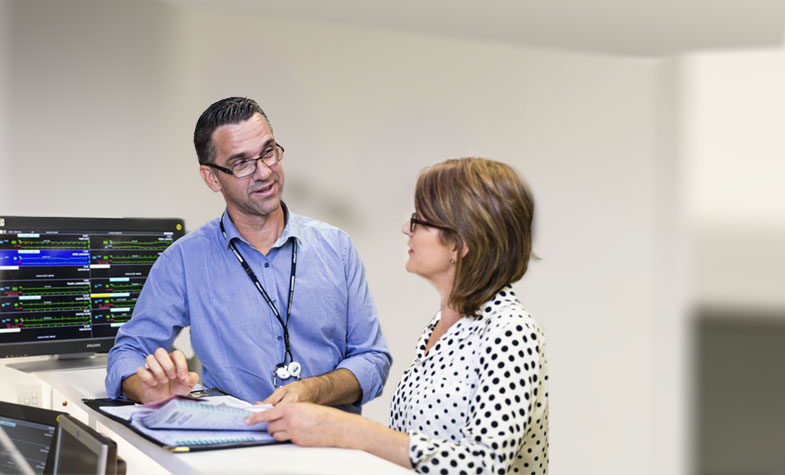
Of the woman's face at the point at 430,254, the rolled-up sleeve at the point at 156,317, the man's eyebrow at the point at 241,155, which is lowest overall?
the rolled-up sleeve at the point at 156,317

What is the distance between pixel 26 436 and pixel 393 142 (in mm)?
3303

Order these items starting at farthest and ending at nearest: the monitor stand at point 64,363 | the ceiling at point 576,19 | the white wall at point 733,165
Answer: the white wall at point 733,165, the ceiling at point 576,19, the monitor stand at point 64,363

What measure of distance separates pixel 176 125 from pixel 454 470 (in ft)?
10.3

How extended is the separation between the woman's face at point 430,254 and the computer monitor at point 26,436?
1035mm

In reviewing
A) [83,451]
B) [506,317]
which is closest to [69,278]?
[83,451]

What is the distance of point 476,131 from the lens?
5305 millimetres

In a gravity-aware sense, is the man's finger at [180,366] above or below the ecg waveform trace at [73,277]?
below

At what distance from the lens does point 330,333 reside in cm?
263

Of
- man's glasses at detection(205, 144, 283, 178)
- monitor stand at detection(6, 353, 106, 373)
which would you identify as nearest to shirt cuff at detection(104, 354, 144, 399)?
man's glasses at detection(205, 144, 283, 178)

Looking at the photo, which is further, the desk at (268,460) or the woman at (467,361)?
the woman at (467,361)

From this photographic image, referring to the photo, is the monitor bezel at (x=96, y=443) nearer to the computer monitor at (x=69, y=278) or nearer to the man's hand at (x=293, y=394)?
the man's hand at (x=293, y=394)

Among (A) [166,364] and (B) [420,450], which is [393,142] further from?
(B) [420,450]

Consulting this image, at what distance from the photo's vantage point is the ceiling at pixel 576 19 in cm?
480

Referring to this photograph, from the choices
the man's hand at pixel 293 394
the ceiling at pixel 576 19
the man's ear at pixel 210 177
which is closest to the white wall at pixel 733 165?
the ceiling at pixel 576 19
